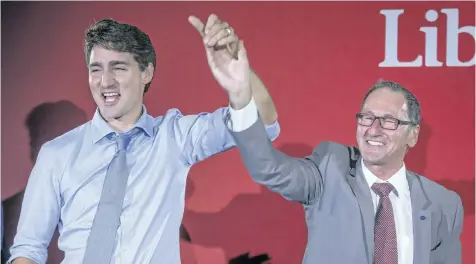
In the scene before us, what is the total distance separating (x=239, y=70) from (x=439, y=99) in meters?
1.52

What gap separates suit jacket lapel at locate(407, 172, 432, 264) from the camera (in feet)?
7.64

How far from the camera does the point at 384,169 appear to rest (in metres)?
2.45

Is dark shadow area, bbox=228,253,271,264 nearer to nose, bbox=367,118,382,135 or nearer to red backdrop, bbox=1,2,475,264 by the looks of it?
red backdrop, bbox=1,2,475,264

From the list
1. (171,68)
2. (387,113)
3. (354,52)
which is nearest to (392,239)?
(387,113)

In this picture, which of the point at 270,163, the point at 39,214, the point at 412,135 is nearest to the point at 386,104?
the point at 412,135

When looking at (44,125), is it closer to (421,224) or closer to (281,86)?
(281,86)

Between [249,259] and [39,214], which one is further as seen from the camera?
[249,259]

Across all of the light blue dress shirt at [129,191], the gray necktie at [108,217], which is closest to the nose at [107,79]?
the light blue dress shirt at [129,191]

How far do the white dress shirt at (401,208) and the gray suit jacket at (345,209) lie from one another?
0.12 feet

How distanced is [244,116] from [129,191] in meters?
0.57

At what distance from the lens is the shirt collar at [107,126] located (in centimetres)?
234

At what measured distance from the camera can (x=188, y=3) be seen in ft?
10.7

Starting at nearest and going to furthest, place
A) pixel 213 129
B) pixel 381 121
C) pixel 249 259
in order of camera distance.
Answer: pixel 213 129 → pixel 381 121 → pixel 249 259

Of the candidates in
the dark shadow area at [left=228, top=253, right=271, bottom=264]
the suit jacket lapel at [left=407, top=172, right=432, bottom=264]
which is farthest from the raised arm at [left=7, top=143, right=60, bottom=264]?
the suit jacket lapel at [left=407, top=172, right=432, bottom=264]
